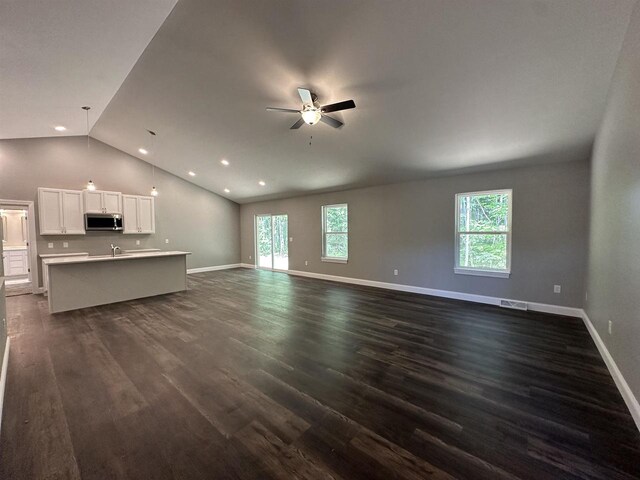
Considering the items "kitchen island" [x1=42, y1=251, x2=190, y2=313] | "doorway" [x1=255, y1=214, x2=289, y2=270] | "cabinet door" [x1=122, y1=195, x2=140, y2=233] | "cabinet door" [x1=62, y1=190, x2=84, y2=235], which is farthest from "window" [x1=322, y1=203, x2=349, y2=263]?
"cabinet door" [x1=62, y1=190, x2=84, y2=235]

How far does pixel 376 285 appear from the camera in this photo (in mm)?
6277

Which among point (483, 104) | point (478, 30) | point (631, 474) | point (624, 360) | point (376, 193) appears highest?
point (478, 30)

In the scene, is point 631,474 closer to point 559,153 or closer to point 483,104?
point 483,104

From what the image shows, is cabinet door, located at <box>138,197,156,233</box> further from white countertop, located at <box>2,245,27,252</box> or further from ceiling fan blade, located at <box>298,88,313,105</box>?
ceiling fan blade, located at <box>298,88,313,105</box>

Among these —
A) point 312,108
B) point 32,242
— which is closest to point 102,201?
point 32,242

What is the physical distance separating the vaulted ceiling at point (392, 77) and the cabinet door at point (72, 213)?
95.1 inches

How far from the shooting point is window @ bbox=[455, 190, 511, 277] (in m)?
4.62

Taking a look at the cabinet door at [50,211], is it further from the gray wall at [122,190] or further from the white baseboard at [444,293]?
the white baseboard at [444,293]

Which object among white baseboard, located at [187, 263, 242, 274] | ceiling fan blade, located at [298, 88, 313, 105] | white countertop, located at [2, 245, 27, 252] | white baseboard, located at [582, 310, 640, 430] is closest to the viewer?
white baseboard, located at [582, 310, 640, 430]

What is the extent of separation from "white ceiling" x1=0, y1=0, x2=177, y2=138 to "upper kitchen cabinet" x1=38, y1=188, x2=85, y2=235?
1.89m

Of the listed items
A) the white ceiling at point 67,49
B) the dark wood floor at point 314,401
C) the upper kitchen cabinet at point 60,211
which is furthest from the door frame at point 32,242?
the dark wood floor at point 314,401

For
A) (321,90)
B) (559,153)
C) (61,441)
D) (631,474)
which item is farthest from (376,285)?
(61,441)

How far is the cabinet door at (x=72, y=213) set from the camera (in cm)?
597

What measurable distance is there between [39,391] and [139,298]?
3.41 meters
